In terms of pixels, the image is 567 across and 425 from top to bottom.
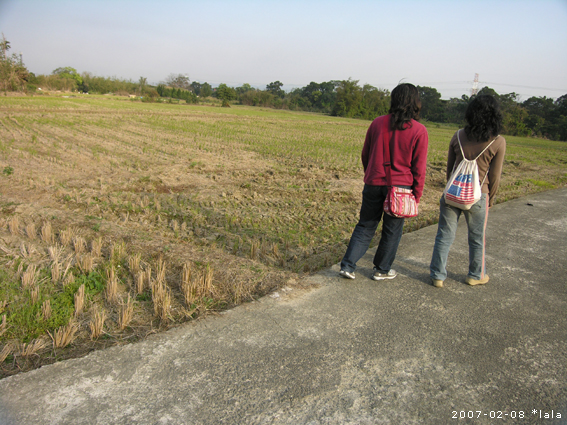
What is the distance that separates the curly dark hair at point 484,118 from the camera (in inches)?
122

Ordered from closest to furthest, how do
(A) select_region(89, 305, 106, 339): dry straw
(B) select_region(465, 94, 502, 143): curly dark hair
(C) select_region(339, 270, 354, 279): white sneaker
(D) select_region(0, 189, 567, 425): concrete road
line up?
(D) select_region(0, 189, 567, 425): concrete road, (A) select_region(89, 305, 106, 339): dry straw, (B) select_region(465, 94, 502, 143): curly dark hair, (C) select_region(339, 270, 354, 279): white sneaker

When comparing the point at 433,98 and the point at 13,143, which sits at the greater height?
the point at 433,98

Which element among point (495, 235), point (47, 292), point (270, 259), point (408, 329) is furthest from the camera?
point (495, 235)

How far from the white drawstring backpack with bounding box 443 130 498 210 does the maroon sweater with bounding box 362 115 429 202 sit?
372mm

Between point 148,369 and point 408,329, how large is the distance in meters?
1.90

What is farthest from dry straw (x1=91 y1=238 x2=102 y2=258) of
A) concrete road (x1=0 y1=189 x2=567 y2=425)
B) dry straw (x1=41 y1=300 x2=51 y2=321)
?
concrete road (x1=0 y1=189 x2=567 y2=425)

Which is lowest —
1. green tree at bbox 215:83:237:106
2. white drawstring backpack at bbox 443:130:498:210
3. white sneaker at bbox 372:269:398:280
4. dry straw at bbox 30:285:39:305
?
dry straw at bbox 30:285:39:305

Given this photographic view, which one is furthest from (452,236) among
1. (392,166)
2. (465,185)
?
(392,166)

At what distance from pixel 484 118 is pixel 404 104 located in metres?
0.75

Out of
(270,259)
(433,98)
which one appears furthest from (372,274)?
(433,98)

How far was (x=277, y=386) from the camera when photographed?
2.19 m

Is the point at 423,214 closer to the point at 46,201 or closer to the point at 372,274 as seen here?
the point at 372,274

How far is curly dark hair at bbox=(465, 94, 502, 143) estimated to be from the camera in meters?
3.11

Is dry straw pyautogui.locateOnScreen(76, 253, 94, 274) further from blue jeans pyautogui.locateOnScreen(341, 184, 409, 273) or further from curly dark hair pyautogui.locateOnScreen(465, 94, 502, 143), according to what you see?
curly dark hair pyautogui.locateOnScreen(465, 94, 502, 143)
